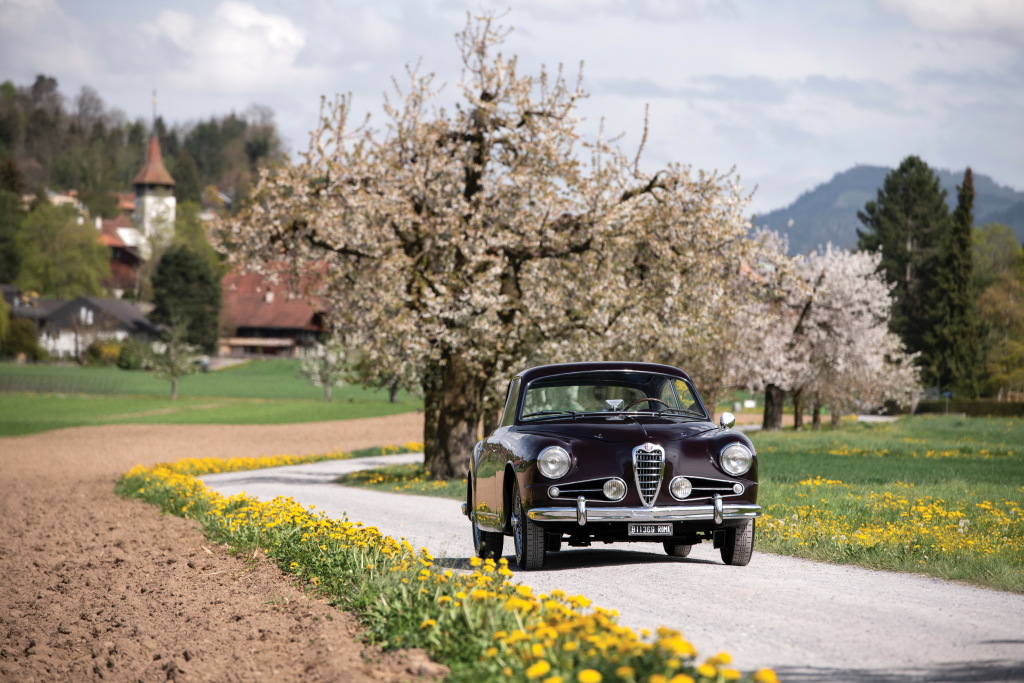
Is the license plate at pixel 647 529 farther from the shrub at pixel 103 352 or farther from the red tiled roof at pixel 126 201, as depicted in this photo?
the red tiled roof at pixel 126 201

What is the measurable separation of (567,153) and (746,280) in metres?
24.1

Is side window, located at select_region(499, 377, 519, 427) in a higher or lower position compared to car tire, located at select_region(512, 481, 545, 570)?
higher

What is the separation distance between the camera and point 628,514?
894 centimetres

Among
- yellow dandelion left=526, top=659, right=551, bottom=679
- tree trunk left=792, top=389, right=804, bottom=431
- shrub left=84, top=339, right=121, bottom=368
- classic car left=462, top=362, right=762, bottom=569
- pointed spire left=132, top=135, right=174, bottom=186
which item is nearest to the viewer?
yellow dandelion left=526, top=659, right=551, bottom=679

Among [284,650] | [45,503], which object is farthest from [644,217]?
[284,650]

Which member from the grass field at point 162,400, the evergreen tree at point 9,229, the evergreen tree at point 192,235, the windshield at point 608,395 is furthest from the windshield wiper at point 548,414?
the evergreen tree at point 9,229

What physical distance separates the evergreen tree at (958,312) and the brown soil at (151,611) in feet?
212

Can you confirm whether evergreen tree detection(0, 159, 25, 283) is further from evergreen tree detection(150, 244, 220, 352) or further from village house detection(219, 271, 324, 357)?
village house detection(219, 271, 324, 357)

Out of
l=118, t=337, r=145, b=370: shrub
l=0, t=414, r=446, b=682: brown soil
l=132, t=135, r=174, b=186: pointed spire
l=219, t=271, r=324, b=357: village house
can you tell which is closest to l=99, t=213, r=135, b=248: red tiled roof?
l=132, t=135, r=174, b=186: pointed spire

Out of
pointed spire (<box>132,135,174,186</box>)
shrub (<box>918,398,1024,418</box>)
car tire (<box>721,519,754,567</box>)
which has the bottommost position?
shrub (<box>918,398,1024,418</box>)

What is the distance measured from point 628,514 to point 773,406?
44974mm

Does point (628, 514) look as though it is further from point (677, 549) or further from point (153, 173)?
point (153, 173)

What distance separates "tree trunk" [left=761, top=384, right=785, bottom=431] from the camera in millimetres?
51556

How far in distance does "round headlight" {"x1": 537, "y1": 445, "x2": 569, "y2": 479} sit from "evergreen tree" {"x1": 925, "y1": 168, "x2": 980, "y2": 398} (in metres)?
69.8
